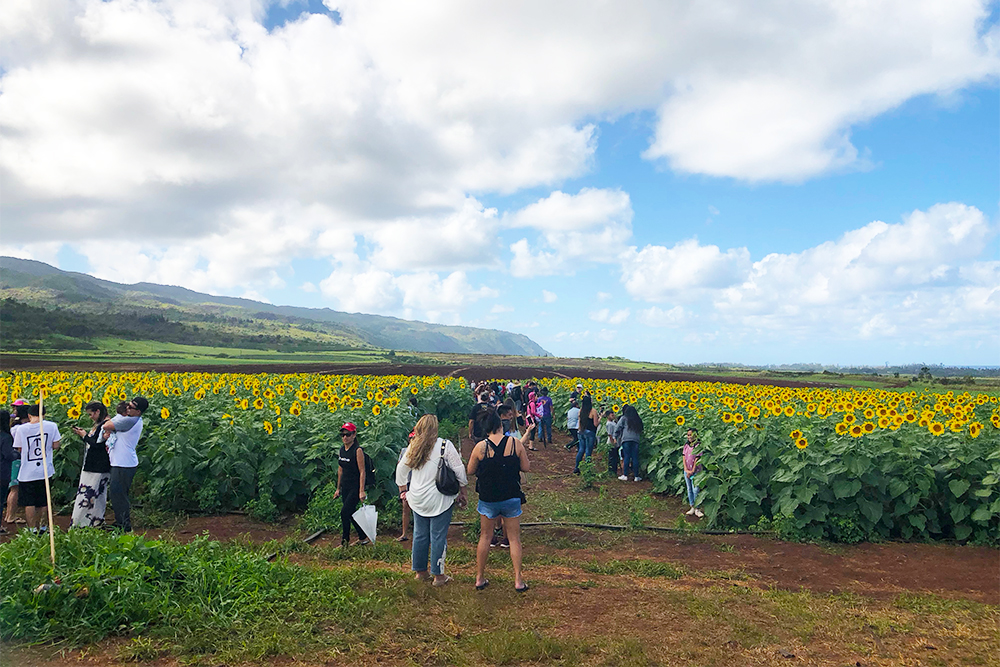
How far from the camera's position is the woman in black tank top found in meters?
7.29

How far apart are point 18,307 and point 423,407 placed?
4800 inches

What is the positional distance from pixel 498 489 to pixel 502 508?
0.26 m

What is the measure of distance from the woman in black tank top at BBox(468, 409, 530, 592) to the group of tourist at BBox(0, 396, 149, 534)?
549 centimetres

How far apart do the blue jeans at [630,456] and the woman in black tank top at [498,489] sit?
8704mm

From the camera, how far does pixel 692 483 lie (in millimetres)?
12102

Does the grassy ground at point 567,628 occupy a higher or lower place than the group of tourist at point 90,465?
lower

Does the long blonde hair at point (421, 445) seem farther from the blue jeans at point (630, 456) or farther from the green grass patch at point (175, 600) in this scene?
the blue jeans at point (630, 456)

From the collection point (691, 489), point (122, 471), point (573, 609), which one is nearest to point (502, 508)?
point (573, 609)

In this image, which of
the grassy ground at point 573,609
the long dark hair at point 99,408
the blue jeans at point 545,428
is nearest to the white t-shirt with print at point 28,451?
the long dark hair at point 99,408

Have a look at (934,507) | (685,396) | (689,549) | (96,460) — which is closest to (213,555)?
(96,460)

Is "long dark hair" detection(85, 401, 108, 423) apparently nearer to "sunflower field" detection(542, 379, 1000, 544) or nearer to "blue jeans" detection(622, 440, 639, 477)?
"sunflower field" detection(542, 379, 1000, 544)

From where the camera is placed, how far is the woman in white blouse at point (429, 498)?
24.2 feet

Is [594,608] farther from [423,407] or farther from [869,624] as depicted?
[423,407]

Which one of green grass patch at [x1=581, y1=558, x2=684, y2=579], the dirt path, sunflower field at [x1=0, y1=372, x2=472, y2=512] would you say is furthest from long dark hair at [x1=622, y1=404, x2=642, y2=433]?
green grass patch at [x1=581, y1=558, x2=684, y2=579]
